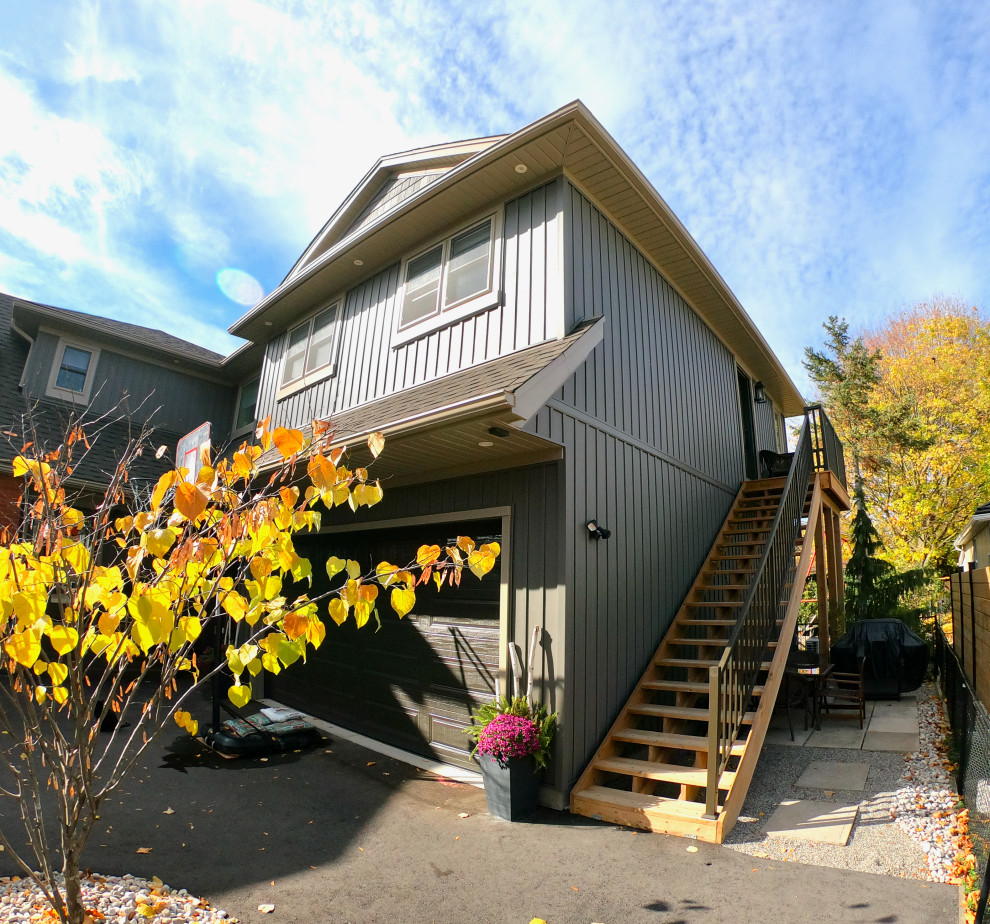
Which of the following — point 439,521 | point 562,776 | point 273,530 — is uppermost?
point 439,521

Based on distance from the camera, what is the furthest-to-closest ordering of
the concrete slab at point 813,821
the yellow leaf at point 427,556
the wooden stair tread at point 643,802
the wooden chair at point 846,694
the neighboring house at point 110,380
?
the neighboring house at point 110,380, the wooden chair at point 846,694, the wooden stair tread at point 643,802, the concrete slab at point 813,821, the yellow leaf at point 427,556

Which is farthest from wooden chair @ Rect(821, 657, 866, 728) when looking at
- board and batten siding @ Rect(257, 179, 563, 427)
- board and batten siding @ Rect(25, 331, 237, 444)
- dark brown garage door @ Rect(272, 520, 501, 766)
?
board and batten siding @ Rect(25, 331, 237, 444)

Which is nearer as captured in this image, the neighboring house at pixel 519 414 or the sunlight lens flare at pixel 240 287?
the neighboring house at pixel 519 414

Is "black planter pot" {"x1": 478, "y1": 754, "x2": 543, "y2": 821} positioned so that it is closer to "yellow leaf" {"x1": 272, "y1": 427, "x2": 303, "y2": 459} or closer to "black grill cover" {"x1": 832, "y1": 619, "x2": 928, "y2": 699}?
"yellow leaf" {"x1": 272, "y1": 427, "x2": 303, "y2": 459}

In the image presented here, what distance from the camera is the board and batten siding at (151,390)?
1095 centimetres

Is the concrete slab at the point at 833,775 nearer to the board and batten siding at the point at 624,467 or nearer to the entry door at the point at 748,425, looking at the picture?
the board and batten siding at the point at 624,467

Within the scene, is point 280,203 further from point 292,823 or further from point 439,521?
point 292,823

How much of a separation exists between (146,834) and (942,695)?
30.0 feet

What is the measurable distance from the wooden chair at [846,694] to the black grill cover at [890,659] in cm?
31

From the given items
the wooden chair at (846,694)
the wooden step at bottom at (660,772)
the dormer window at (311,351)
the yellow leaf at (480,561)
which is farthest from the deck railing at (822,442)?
the yellow leaf at (480,561)

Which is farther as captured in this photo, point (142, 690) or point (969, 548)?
point (969, 548)

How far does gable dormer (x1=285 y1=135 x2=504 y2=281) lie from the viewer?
24.6 feet

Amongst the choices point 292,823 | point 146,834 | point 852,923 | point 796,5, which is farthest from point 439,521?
point 796,5

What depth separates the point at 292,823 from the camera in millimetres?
4379
